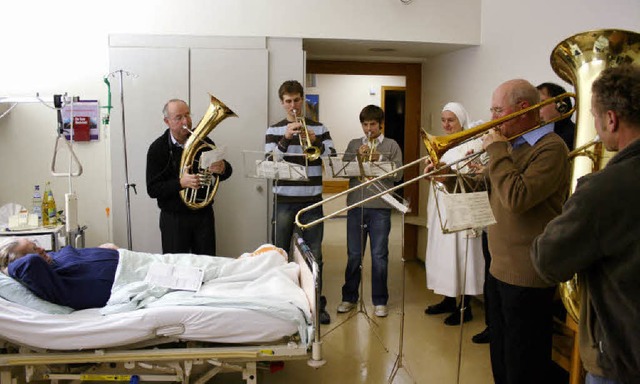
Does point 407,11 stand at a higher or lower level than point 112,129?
higher

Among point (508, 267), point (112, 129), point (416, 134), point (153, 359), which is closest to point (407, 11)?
point (416, 134)

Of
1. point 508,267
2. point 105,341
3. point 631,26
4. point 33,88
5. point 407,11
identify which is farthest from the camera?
point 407,11

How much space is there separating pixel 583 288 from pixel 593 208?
0.29m

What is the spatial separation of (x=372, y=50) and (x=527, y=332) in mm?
3436

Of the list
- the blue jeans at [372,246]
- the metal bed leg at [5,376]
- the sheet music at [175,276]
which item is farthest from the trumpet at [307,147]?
the metal bed leg at [5,376]

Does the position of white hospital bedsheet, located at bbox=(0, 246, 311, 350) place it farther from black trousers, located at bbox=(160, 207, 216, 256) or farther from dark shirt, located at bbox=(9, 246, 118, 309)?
black trousers, located at bbox=(160, 207, 216, 256)

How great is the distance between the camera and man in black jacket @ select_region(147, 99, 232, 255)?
11.8 ft

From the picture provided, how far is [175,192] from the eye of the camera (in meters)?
3.54

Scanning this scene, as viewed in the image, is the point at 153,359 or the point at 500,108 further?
the point at 153,359

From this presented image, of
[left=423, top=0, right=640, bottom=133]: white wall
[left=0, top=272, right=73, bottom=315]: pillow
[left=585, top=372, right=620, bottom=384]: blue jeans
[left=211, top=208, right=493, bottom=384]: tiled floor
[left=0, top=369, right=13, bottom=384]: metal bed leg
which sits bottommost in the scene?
[left=211, top=208, right=493, bottom=384]: tiled floor

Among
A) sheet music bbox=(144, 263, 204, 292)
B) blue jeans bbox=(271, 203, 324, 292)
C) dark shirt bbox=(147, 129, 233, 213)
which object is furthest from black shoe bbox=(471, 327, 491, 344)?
dark shirt bbox=(147, 129, 233, 213)

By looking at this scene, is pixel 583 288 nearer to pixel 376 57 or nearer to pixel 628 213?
pixel 628 213

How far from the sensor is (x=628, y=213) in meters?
1.34

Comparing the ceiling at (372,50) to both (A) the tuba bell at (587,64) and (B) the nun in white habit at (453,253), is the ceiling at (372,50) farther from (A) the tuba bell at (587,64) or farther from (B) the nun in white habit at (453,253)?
(A) the tuba bell at (587,64)
